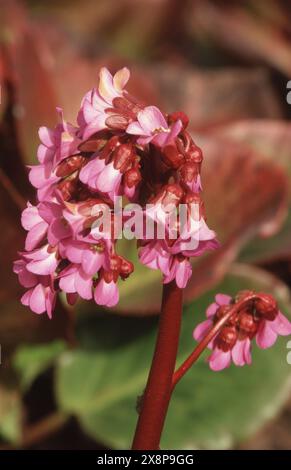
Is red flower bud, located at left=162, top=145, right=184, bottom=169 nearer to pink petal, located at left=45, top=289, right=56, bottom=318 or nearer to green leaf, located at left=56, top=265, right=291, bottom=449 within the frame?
pink petal, located at left=45, top=289, right=56, bottom=318

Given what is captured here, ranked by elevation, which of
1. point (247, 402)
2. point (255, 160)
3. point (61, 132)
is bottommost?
point (247, 402)

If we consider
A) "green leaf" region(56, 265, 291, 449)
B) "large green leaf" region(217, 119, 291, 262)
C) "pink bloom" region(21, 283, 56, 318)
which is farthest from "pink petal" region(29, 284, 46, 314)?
"large green leaf" region(217, 119, 291, 262)

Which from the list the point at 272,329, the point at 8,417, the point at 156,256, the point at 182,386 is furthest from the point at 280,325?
the point at 8,417

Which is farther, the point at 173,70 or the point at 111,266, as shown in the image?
the point at 173,70

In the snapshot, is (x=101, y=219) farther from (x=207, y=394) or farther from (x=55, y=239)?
(x=207, y=394)

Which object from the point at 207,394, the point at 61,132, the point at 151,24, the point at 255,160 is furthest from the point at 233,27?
the point at 61,132

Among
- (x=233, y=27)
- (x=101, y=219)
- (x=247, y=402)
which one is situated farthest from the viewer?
(x=233, y=27)

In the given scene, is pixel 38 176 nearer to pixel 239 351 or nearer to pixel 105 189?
pixel 105 189
